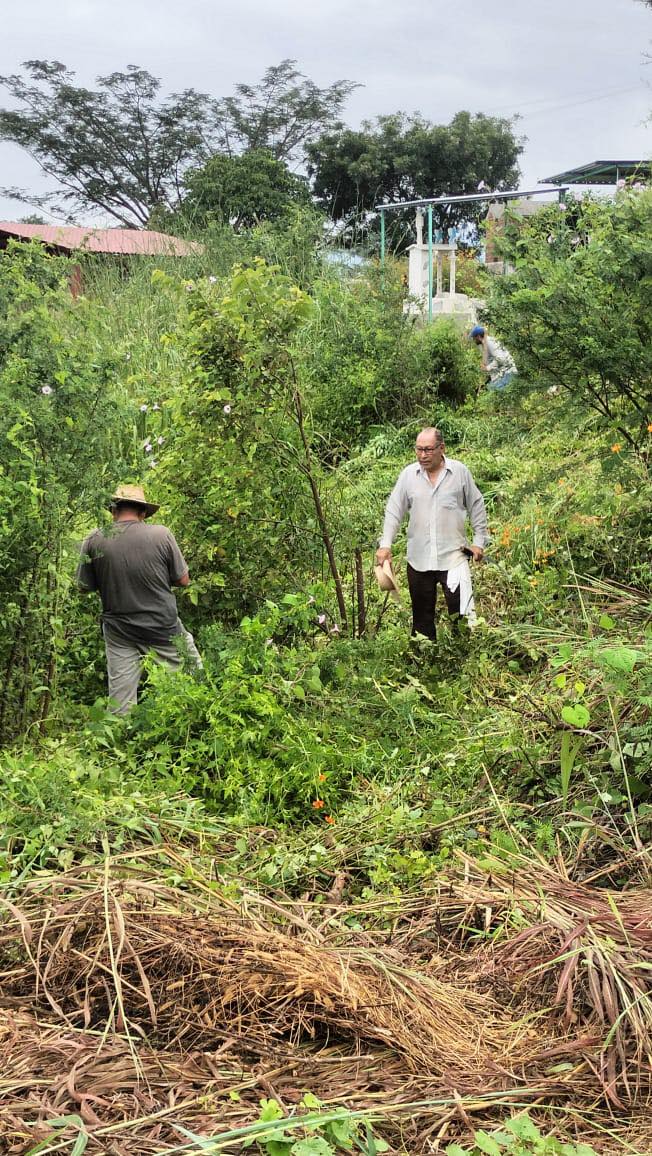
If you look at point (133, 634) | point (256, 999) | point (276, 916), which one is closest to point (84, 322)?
point (133, 634)

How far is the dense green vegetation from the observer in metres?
4.15

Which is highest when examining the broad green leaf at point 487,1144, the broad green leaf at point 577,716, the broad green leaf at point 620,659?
the broad green leaf at point 620,659

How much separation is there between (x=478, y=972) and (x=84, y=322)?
409 cm

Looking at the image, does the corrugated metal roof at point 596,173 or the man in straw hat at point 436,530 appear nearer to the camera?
the man in straw hat at point 436,530

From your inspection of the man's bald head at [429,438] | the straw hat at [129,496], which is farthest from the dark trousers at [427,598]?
the straw hat at [129,496]

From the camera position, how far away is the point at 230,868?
13.4 ft

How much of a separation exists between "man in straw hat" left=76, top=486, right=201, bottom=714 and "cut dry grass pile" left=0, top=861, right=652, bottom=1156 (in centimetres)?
272

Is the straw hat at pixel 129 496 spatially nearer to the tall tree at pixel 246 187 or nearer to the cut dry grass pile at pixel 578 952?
the cut dry grass pile at pixel 578 952

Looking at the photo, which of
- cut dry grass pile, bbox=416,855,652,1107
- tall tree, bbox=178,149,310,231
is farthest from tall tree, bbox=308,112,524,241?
cut dry grass pile, bbox=416,855,652,1107

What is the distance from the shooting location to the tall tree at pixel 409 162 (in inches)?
1802

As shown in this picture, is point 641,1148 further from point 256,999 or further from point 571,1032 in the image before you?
point 256,999

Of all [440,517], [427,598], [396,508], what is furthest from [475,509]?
[427,598]

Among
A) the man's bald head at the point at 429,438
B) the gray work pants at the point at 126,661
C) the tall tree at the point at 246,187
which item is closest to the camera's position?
the gray work pants at the point at 126,661

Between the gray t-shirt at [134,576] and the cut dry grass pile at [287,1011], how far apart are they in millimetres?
2719
